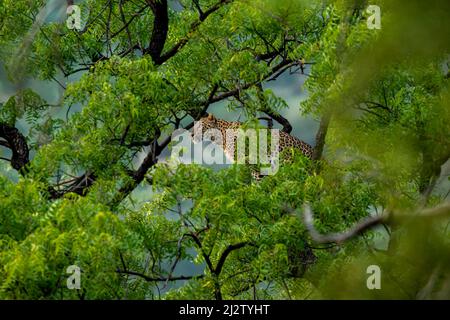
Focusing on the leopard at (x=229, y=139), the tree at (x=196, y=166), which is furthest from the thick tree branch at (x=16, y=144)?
the leopard at (x=229, y=139)

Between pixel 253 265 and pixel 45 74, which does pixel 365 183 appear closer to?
pixel 253 265

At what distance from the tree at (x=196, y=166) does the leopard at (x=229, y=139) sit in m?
0.29

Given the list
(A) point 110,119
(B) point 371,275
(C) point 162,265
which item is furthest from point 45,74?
(B) point 371,275

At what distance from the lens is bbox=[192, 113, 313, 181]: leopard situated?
458 inches

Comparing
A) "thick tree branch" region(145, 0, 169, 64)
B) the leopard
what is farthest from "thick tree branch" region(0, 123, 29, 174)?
the leopard

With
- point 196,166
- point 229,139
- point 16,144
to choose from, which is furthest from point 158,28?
point 196,166

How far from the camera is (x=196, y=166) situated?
805 cm

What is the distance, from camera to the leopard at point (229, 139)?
38.2ft

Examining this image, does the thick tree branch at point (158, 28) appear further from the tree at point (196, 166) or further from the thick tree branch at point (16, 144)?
the thick tree branch at point (16, 144)

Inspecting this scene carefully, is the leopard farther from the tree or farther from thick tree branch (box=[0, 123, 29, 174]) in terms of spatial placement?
thick tree branch (box=[0, 123, 29, 174])

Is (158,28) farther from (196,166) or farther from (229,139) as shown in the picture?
(196,166)

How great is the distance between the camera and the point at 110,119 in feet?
29.3

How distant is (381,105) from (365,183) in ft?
2.55

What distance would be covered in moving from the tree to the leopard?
29 cm
